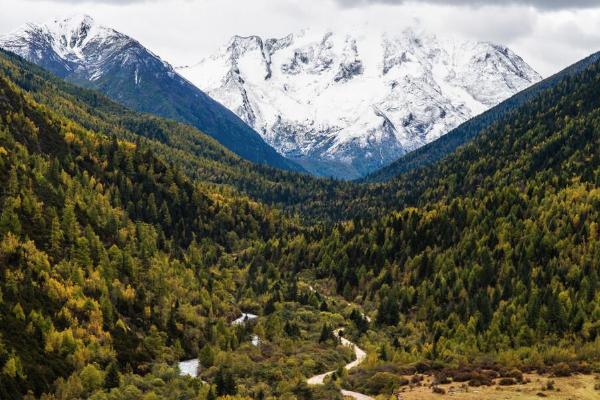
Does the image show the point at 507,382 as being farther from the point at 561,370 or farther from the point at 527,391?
the point at 561,370

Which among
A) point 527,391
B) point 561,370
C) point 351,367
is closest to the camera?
point 527,391

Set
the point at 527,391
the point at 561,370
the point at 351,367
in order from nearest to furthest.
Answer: the point at 527,391
the point at 561,370
the point at 351,367

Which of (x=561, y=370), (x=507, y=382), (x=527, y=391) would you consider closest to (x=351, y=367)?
(x=507, y=382)

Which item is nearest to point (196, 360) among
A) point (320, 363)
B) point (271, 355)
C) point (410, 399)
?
point (271, 355)

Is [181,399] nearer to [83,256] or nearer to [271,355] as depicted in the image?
[271,355]

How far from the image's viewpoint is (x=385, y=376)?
143875 millimetres

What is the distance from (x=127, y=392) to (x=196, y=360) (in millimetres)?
41071

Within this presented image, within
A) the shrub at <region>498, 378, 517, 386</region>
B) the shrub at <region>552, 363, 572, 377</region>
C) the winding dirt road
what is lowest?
the winding dirt road

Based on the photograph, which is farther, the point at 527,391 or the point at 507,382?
the point at 507,382

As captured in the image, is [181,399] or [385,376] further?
[385,376]

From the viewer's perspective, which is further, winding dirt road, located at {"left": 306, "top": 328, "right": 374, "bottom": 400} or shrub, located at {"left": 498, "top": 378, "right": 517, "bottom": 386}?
winding dirt road, located at {"left": 306, "top": 328, "right": 374, "bottom": 400}

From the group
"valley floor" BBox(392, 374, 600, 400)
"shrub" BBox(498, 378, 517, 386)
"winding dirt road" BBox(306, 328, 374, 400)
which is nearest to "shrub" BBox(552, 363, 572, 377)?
"valley floor" BBox(392, 374, 600, 400)

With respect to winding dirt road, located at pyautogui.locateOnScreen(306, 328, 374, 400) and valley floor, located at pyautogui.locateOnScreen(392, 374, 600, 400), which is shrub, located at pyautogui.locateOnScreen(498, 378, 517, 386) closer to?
valley floor, located at pyautogui.locateOnScreen(392, 374, 600, 400)

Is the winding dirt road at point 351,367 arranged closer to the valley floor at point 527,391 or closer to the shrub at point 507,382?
the valley floor at point 527,391
